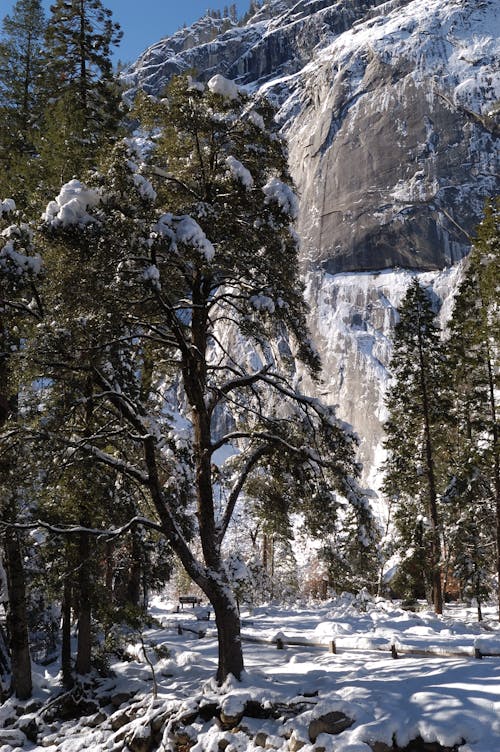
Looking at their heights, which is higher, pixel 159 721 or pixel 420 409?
pixel 420 409

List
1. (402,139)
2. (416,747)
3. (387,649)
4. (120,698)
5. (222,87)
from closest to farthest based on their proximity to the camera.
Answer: (416,747)
(222,87)
(120,698)
(387,649)
(402,139)

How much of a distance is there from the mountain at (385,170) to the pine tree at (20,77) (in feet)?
217

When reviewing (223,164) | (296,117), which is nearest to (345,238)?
(296,117)

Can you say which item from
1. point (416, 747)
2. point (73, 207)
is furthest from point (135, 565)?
point (73, 207)

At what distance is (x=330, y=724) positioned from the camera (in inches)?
285

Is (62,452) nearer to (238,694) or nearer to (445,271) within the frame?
(238,694)

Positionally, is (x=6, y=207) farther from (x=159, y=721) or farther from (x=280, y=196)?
(x=159, y=721)

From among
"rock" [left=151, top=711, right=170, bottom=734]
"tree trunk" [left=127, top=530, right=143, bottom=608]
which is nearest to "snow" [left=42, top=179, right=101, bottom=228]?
"rock" [left=151, top=711, right=170, bottom=734]

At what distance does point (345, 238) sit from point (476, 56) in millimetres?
41025

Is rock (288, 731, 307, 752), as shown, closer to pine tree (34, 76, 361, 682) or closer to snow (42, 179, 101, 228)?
pine tree (34, 76, 361, 682)

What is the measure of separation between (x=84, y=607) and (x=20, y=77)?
13233 mm

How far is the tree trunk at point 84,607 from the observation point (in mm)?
10812

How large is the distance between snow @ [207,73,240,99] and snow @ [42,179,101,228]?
284 centimetres

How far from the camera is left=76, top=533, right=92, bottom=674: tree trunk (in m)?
10.8
